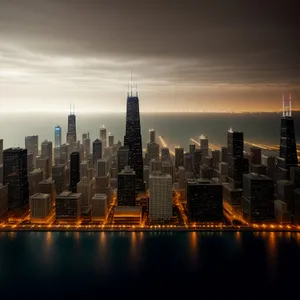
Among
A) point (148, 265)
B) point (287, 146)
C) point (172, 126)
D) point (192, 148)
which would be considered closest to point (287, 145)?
point (287, 146)

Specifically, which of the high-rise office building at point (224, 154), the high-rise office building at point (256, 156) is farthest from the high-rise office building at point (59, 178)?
the high-rise office building at point (256, 156)

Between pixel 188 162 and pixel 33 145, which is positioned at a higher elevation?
pixel 33 145

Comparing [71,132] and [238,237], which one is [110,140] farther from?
[238,237]

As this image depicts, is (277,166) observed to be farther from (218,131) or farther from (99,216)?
(99,216)

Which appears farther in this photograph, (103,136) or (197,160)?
(103,136)

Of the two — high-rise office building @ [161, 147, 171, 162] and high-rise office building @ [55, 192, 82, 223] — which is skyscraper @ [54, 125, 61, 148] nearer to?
high-rise office building @ [161, 147, 171, 162]

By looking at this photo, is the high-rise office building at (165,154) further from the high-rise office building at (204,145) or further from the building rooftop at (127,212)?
the building rooftop at (127,212)

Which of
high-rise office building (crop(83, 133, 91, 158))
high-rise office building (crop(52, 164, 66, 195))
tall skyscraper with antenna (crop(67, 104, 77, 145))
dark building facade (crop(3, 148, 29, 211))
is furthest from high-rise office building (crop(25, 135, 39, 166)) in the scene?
dark building facade (crop(3, 148, 29, 211))

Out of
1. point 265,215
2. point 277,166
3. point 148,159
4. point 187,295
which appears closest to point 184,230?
point 265,215
